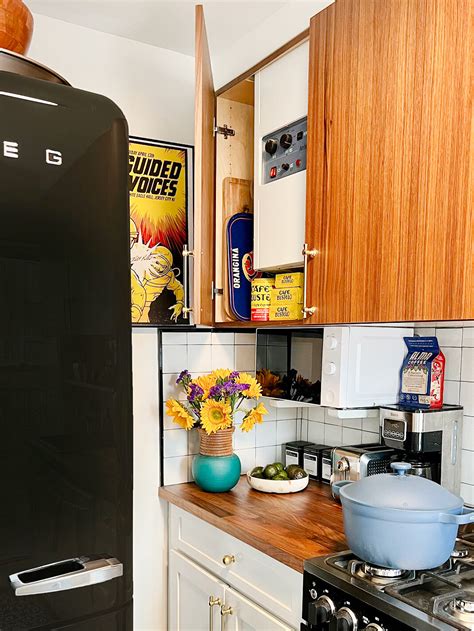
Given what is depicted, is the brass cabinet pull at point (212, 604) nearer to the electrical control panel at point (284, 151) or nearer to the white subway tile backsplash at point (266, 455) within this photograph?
the white subway tile backsplash at point (266, 455)

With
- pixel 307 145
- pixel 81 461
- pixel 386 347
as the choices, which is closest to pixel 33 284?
pixel 81 461

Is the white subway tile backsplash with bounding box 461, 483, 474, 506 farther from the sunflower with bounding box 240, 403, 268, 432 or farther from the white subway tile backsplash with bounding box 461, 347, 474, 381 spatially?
the sunflower with bounding box 240, 403, 268, 432

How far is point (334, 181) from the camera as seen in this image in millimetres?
1574

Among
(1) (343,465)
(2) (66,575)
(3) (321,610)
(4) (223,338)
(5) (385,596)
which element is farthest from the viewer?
(4) (223,338)

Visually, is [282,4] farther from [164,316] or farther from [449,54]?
[164,316]

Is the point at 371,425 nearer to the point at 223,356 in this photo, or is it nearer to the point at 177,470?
the point at 223,356

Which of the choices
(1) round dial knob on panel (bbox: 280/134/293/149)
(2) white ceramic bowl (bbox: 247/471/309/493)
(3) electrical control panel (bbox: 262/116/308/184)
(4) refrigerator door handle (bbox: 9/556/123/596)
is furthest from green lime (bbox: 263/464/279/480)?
(4) refrigerator door handle (bbox: 9/556/123/596)

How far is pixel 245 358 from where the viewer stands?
2402 millimetres

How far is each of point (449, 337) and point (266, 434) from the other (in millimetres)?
894

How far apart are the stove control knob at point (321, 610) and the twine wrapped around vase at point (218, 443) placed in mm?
758

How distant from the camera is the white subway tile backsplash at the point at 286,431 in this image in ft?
8.04

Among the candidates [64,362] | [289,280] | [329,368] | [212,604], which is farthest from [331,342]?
[64,362]

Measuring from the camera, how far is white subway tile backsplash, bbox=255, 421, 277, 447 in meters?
2.40

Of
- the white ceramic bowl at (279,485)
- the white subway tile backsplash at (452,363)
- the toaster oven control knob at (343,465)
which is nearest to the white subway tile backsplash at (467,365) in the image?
the white subway tile backsplash at (452,363)
